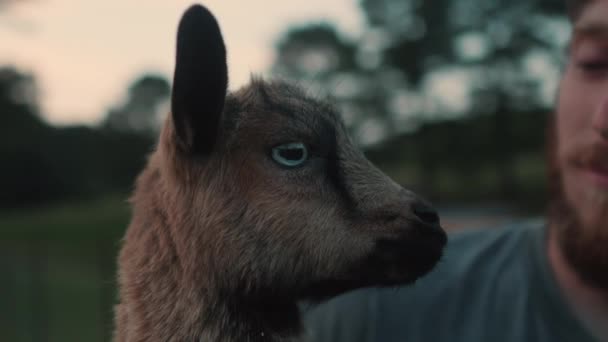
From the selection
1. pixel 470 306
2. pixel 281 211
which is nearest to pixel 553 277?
pixel 470 306

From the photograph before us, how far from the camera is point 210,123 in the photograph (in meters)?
2.54

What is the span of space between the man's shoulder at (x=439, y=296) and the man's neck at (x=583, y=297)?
174mm

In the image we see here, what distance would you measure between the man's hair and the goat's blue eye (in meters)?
1.69

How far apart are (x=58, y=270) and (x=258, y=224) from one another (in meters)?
11.2

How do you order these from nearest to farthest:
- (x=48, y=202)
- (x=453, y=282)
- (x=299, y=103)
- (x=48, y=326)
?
(x=299, y=103)
(x=453, y=282)
(x=48, y=326)
(x=48, y=202)

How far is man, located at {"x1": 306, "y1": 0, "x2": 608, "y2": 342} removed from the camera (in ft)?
10.2

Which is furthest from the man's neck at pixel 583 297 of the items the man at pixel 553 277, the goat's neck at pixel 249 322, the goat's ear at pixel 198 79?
the goat's ear at pixel 198 79

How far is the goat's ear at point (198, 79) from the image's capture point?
237 centimetres

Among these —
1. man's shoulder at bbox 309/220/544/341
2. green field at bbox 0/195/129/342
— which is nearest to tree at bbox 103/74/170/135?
green field at bbox 0/195/129/342

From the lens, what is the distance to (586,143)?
3119mm

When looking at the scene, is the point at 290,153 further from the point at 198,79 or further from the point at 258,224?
the point at 198,79

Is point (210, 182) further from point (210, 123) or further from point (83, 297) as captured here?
point (83, 297)

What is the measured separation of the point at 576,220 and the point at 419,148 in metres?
24.6

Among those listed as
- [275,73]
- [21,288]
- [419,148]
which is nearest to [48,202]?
[21,288]
